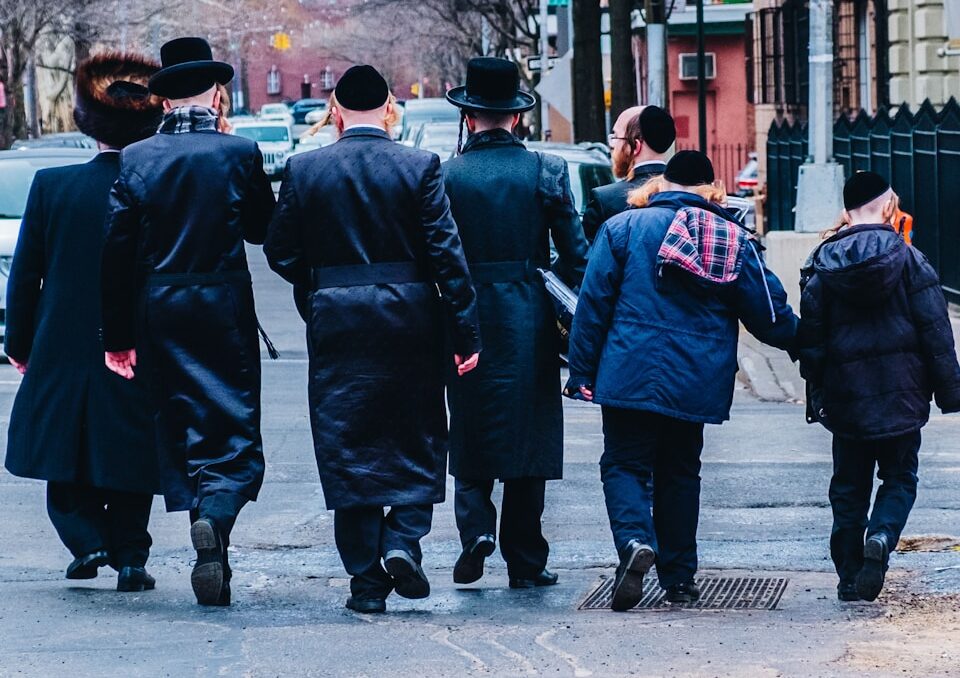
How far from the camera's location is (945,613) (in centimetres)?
613

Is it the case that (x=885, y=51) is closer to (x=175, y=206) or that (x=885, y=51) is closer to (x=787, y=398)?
(x=787, y=398)

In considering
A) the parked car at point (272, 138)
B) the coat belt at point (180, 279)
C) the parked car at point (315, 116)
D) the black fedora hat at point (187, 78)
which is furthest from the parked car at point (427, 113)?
the coat belt at point (180, 279)

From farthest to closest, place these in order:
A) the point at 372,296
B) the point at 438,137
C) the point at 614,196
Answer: the point at 438,137 → the point at 614,196 → the point at 372,296

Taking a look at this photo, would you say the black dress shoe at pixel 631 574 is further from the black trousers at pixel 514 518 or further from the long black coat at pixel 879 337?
the long black coat at pixel 879 337

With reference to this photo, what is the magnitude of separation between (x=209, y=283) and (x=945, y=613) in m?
2.77

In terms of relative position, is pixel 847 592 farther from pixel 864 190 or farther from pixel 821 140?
pixel 821 140

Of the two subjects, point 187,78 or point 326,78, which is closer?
point 187,78

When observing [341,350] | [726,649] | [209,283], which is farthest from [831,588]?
[209,283]

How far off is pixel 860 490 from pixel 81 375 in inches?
112

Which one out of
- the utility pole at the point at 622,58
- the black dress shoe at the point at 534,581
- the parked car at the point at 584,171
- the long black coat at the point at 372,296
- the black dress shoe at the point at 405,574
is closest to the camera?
the black dress shoe at the point at 405,574

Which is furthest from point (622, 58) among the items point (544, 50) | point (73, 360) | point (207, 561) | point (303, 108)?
point (303, 108)

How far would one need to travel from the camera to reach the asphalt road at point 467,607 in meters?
5.38

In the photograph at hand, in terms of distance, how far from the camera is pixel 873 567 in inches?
248

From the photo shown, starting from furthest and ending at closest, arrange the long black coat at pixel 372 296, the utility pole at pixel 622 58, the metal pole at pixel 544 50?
1. the metal pole at pixel 544 50
2. the utility pole at pixel 622 58
3. the long black coat at pixel 372 296
